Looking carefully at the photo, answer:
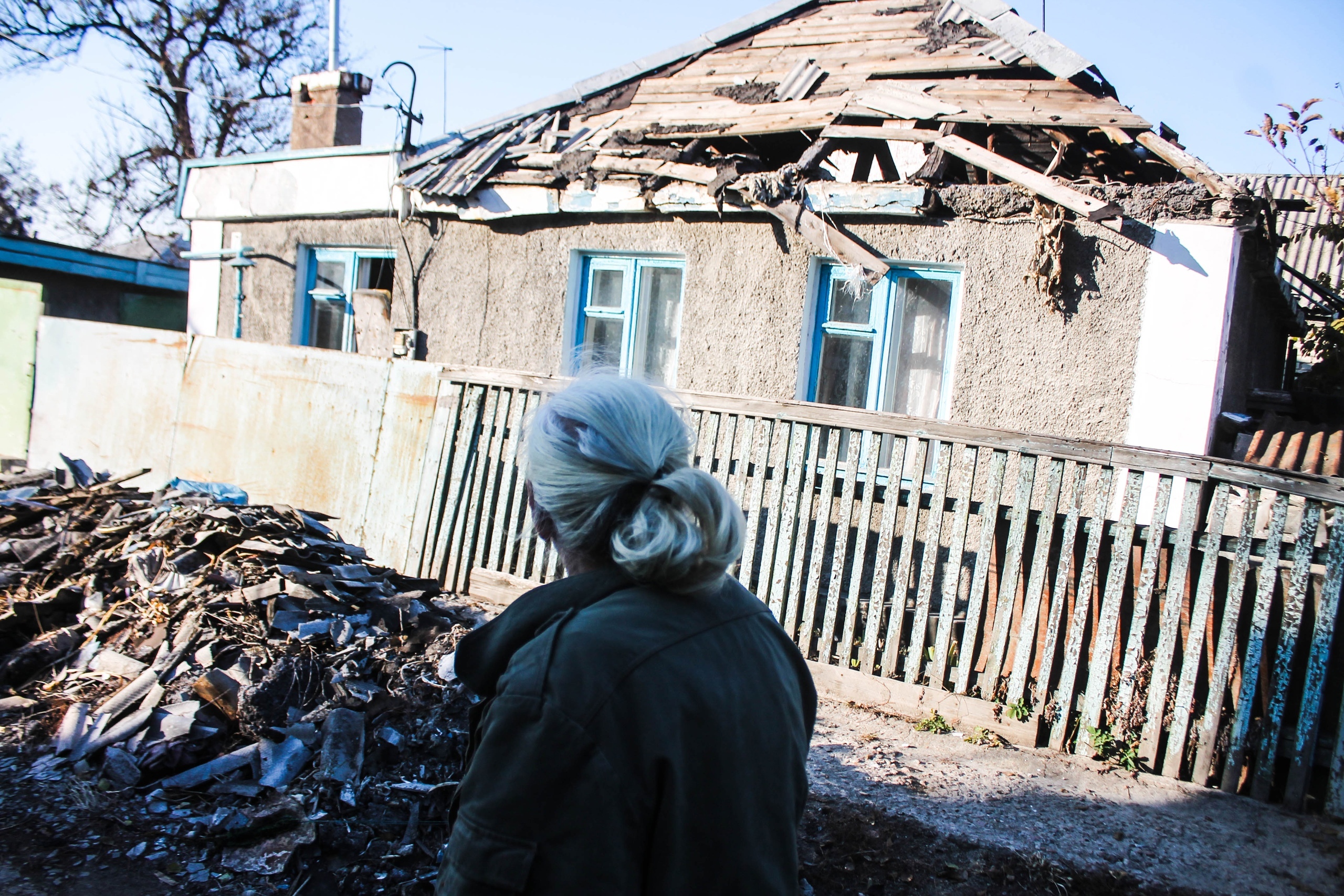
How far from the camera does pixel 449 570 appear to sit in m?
6.59

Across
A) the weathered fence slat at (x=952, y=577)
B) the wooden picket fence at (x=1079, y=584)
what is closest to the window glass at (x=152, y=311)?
the wooden picket fence at (x=1079, y=584)

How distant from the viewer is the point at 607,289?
7.71 metres

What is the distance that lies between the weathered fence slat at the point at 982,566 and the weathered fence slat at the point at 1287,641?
4.28ft

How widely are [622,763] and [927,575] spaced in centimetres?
392

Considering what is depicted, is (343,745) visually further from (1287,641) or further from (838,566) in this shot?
(1287,641)

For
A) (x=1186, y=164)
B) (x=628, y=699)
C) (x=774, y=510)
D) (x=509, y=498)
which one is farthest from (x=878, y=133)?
(x=628, y=699)

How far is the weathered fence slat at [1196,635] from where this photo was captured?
163 inches

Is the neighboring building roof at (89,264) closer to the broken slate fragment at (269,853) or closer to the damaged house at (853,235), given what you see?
the damaged house at (853,235)

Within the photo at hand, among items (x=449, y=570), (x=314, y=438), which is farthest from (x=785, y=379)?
A: (x=314, y=438)

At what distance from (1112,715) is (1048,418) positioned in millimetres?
2101

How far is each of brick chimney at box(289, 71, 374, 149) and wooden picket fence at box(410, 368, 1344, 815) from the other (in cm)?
740

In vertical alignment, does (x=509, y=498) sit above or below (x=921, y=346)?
below

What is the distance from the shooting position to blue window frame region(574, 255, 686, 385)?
7340 mm

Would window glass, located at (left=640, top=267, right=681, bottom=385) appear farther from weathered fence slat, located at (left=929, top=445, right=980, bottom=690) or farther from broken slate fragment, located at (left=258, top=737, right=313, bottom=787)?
broken slate fragment, located at (left=258, top=737, right=313, bottom=787)
